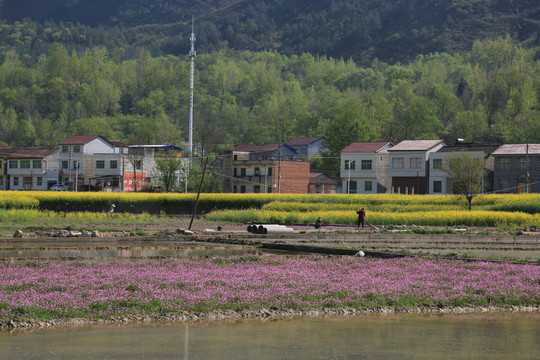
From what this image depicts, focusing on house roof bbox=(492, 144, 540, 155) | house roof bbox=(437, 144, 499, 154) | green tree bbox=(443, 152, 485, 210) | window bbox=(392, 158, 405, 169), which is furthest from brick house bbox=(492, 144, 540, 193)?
green tree bbox=(443, 152, 485, 210)

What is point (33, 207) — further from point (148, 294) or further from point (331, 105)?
Result: point (331, 105)

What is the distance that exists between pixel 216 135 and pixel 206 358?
175m

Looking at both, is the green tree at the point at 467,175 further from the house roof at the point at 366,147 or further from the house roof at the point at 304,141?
the house roof at the point at 304,141

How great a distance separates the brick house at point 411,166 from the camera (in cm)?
9856

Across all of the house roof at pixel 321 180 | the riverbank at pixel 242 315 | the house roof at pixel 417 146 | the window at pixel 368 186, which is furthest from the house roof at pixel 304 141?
the riverbank at pixel 242 315

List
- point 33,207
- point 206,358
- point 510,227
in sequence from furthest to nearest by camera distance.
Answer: point 33,207 < point 510,227 < point 206,358

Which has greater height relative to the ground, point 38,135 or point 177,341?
point 38,135

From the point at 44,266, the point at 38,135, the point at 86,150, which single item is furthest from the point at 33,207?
the point at 38,135

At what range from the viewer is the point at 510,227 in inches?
1908

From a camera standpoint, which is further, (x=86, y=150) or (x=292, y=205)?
(x=86, y=150)

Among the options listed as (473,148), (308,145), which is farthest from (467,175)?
(308,145)

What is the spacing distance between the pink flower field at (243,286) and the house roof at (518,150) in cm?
6854


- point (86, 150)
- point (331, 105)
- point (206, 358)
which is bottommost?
point (206, 358)

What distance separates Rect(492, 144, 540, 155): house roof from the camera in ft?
294
